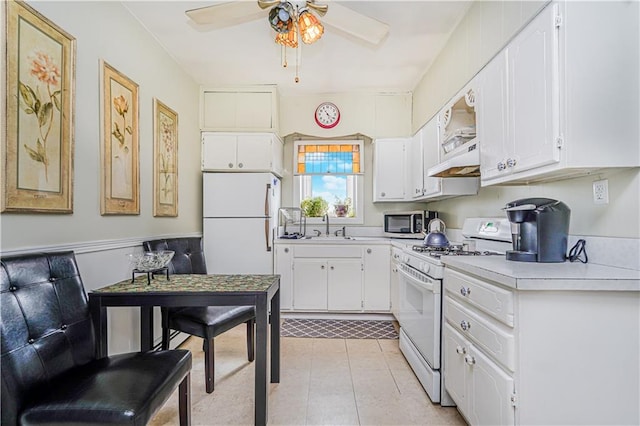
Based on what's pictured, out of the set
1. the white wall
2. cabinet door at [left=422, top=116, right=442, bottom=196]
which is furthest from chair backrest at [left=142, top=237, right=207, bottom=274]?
cabinet door at [left=422, top=116, right=442, bottom=196]

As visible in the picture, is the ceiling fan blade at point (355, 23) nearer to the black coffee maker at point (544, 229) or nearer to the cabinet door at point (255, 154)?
the black coffee maker at point (544, 229)

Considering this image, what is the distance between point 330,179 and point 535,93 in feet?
9.63

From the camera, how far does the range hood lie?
7.00 ft

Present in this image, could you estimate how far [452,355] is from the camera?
1805 millimetres

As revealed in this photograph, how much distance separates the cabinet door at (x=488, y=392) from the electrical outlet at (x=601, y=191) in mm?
878

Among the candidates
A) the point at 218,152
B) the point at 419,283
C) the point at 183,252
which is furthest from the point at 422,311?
the point at 218,152

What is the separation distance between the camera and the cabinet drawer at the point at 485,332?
1277 millimetres

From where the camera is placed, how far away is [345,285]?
3.59 meters

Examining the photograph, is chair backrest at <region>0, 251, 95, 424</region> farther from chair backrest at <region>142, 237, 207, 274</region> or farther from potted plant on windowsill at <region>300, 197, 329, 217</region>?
potted plant on windowsill at <region>300, 197, 329, 217</region>

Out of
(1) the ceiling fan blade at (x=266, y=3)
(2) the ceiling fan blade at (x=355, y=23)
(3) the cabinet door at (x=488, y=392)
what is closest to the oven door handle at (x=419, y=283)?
(3) the cabinet door at (x=488, y=392)

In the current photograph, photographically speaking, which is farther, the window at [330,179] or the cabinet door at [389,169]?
the window at [330,179]

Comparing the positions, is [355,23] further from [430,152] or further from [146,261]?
[146,261]

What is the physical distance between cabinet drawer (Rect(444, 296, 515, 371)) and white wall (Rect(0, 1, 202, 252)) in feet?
6.85

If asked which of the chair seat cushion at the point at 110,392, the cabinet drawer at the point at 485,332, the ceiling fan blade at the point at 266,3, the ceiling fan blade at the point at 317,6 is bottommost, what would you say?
the chair seat cushion at the point at 110,392
